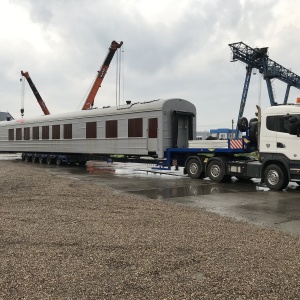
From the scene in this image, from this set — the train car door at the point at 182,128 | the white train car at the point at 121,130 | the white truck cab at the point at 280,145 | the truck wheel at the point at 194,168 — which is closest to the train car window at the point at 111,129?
the white train car at the point at 121,130

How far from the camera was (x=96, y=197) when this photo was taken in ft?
32.1

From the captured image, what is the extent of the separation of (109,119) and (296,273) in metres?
15.9

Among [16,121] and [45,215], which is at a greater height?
[16,121]

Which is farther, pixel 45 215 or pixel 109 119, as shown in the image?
pixel 109 119

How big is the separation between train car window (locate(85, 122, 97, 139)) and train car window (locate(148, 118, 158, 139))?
180 inches

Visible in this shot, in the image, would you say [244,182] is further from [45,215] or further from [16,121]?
[16,121]

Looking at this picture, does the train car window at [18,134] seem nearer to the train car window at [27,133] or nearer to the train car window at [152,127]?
the train car window at [27,133]

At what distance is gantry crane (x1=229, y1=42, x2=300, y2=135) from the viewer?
1607 inches

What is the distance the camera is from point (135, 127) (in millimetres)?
17734

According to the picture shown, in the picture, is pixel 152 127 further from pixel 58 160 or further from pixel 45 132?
pixel 45 132

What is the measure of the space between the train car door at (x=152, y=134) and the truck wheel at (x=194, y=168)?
1791 mm

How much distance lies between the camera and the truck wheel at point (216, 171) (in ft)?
47.9

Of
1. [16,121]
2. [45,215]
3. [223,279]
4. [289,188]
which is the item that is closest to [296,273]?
[223,279]

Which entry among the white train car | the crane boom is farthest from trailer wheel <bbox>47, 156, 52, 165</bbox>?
the crane boom
